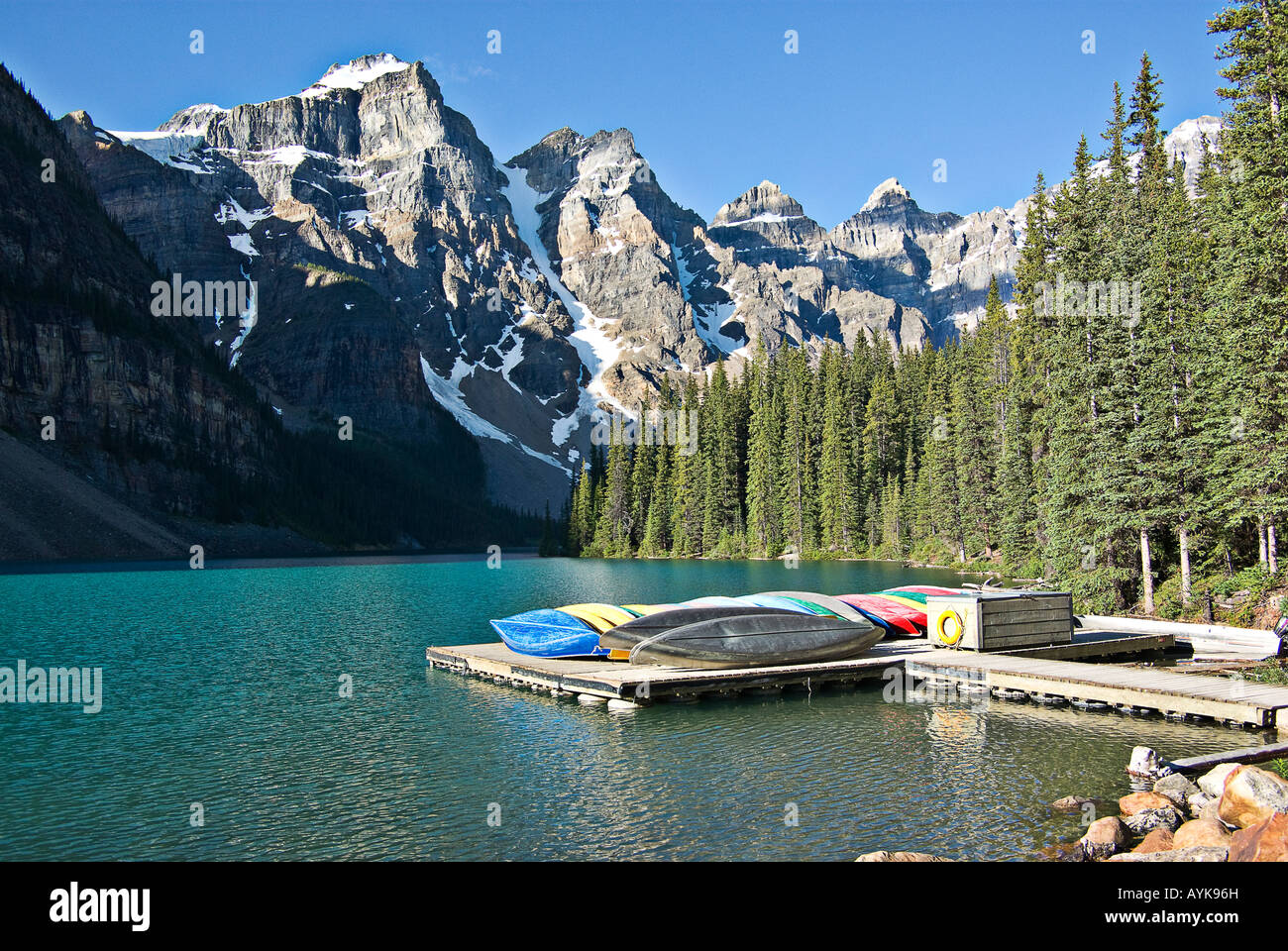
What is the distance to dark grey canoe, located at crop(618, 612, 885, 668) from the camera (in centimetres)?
2505

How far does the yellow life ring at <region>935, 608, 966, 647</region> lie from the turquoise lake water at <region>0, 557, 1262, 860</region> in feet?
14.2

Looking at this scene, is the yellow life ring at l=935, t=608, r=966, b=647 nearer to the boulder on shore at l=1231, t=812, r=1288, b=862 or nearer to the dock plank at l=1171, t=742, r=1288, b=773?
the dock plank at l=1171, t=742, r=1288, b=773

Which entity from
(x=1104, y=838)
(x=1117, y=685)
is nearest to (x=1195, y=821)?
(x=1104, y=838)

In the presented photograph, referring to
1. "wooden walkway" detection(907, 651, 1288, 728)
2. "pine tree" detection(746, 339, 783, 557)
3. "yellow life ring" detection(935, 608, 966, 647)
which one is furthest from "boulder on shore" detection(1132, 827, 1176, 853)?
"pine tree" detection(746, 339, 783, 557)

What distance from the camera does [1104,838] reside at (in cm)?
1208

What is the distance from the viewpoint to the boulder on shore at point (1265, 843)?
9.68 meters

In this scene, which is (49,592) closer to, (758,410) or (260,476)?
(758,410)

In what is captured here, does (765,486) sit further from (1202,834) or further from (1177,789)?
(1202,834)

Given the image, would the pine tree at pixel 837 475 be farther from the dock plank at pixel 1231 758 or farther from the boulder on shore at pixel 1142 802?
the boulder on shore at pixel 1142 802

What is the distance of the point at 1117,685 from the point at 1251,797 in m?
8.92

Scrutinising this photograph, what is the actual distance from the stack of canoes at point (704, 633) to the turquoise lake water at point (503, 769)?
1671 mm

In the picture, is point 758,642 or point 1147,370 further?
point 1147,370
